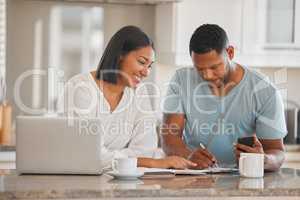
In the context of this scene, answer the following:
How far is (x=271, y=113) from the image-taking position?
2.68 meters

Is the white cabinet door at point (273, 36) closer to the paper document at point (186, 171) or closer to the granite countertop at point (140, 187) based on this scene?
the paper document at point (186, 171)

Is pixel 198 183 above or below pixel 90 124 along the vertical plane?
below

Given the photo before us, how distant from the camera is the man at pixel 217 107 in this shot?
2.68 metres

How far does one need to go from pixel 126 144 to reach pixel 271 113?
623 mm

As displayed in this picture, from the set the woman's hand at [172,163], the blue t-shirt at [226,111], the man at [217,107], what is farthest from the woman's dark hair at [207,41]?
the woman's hand at [172,163]

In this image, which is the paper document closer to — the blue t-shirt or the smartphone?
the smartphone

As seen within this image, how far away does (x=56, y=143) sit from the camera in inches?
87.5

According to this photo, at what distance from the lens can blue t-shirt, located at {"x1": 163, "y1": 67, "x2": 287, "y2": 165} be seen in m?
2.68

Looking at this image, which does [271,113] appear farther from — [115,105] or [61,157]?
[61,157]

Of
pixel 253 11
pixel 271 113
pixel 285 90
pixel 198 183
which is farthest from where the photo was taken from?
pixel 285 90

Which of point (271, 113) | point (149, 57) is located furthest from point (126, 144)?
point (271, 113)

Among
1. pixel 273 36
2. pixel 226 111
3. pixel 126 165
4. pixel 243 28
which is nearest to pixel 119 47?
pixel 226 111

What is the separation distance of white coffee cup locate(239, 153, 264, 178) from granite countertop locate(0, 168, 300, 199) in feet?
0.10

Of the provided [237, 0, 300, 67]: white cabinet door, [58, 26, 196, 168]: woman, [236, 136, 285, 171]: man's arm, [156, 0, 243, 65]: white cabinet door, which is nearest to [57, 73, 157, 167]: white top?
[58, 26, 196, 168]: woman
